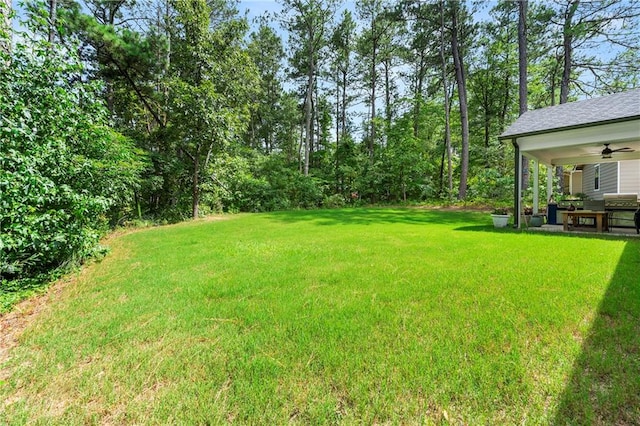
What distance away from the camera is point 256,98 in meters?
21.0

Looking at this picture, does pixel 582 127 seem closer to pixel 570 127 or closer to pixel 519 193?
pixel 570 127

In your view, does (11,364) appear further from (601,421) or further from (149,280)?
(601,421)

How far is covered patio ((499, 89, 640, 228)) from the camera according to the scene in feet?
20.6

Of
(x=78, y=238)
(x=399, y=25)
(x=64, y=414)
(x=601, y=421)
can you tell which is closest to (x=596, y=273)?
(x=601, y=421)

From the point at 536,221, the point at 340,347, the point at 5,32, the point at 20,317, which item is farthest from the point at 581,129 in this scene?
the point at 20,317

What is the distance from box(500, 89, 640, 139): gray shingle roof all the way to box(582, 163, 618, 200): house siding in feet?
23.2

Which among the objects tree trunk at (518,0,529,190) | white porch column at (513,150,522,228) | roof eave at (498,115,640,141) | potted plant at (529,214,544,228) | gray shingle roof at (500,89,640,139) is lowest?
potted plant at (529,214,544,228)

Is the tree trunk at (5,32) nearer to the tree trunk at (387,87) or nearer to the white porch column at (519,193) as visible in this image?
the white porch column at (519,193)

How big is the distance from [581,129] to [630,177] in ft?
28.1

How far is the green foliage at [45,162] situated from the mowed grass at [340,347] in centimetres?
69

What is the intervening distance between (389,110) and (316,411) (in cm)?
2247

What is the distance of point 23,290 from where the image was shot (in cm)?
352

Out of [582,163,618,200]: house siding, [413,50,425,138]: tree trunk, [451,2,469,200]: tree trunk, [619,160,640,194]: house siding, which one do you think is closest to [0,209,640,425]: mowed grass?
[451,2,469,200]: tree trunk

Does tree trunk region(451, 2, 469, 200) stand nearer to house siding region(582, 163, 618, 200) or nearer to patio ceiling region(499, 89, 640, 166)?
house siding region(582, 163, 618, 200)
